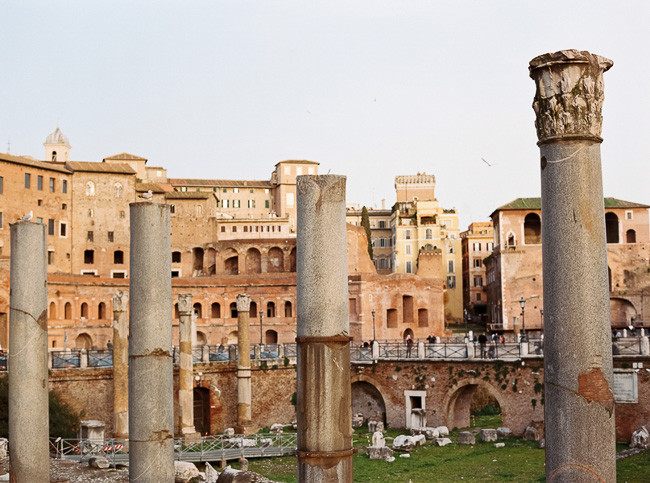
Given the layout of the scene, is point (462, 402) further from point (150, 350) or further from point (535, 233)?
point (535, 233)

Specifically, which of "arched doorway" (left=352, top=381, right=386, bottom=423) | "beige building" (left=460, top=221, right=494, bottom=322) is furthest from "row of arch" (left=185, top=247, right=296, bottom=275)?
"arched doorway" (left=352, top=381, right=386, bottom=423)

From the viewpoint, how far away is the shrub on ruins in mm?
20594

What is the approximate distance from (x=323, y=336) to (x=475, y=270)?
194 ft

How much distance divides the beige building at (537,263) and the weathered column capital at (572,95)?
134ft

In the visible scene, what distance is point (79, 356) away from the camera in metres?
25.0

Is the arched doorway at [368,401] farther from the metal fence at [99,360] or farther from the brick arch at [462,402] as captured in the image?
the metal fence at [99,360]

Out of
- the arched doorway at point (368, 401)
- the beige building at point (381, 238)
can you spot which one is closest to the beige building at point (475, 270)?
the beige building at point (381, 238)

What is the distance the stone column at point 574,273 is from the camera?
16.1 ft

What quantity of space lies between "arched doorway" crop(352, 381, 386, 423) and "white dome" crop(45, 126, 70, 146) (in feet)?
141

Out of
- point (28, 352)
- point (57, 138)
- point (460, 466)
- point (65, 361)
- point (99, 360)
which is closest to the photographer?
point (28, 352)

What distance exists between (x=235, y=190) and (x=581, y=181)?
66344mm

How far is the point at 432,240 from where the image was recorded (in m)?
62.2

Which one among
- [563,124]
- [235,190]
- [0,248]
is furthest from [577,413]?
[235,190]

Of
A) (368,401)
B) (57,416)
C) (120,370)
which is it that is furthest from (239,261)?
(120,370)
